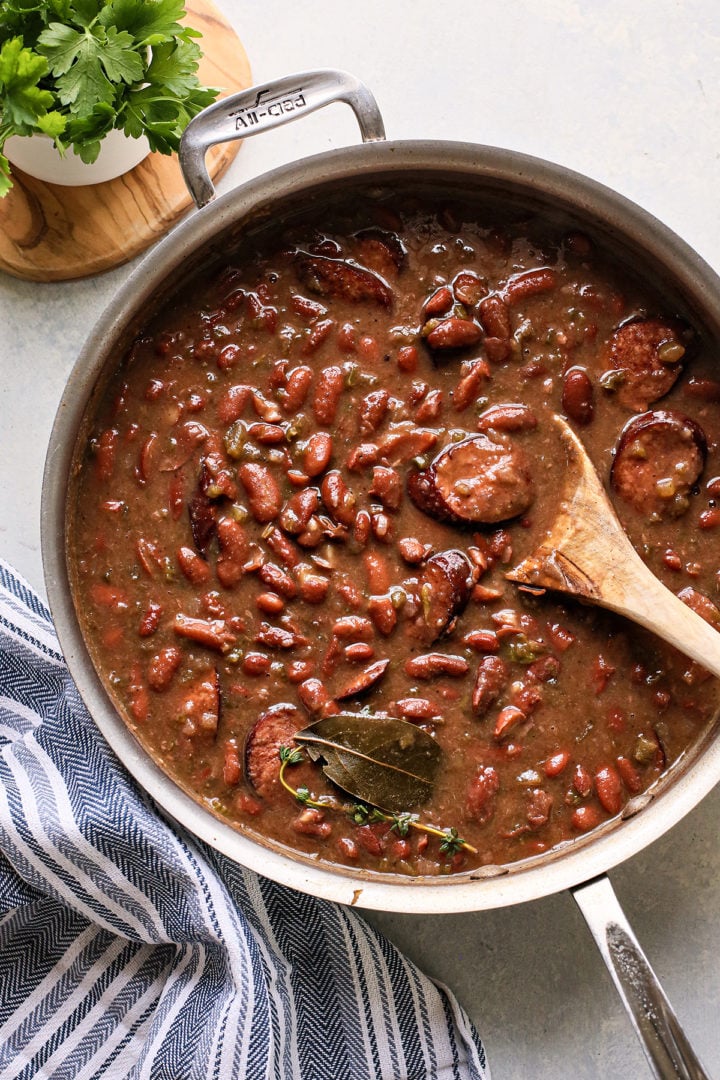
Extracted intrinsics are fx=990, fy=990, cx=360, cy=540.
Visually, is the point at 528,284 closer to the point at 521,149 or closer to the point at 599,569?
the point at 521,149

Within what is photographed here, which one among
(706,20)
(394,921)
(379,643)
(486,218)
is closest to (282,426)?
(379,643)

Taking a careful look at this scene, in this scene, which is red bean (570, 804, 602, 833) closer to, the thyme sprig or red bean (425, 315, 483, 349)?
the thyme sprig

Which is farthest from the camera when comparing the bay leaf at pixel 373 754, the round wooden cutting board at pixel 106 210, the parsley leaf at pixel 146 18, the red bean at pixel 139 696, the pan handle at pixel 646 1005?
the round wooden cutting board at pixel 106 210

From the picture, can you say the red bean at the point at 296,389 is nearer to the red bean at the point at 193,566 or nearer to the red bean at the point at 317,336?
the red bean at the point at 317,336

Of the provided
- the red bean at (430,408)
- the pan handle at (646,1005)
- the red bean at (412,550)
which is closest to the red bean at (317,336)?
the red bean at (430,408)

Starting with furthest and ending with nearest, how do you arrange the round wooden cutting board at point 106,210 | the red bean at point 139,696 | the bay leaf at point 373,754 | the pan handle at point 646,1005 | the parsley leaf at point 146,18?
the round wooden cutting board at point 106,210 < the red bean at point 139,696 < the bay leaf at point 373,754 < the parsley leaf at point 146,18 < the pan handle at point 646,1005
